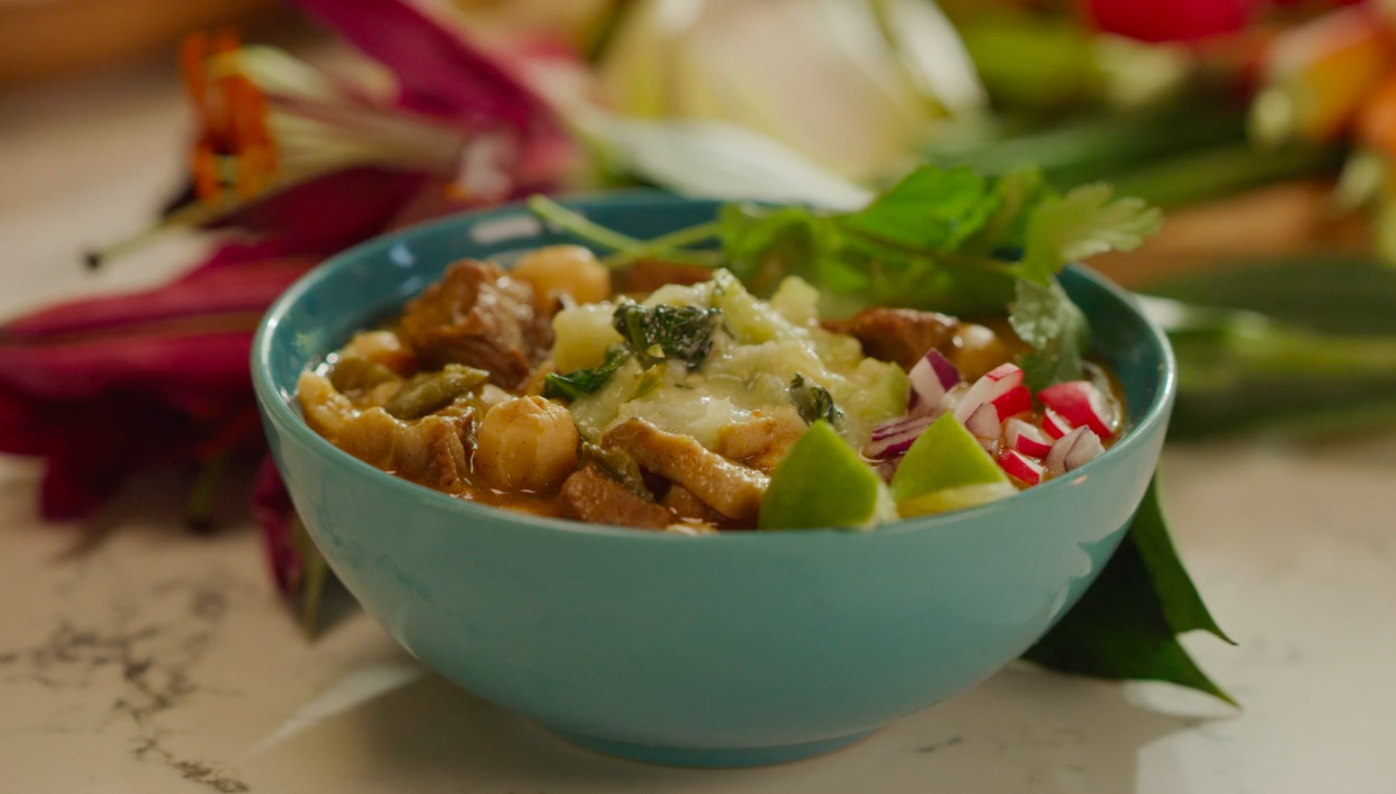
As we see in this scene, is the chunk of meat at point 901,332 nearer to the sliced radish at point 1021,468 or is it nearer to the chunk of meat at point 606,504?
the sliced radish at point 1021,468

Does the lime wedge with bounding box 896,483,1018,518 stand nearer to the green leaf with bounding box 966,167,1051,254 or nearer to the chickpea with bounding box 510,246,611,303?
the green leaf with bounding box 966,167,1051,254

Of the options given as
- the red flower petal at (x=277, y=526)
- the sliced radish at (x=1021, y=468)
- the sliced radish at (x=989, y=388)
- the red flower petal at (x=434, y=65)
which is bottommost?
the red flower petal at (x=277, y=526)

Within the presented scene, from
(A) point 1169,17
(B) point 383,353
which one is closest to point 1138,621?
(B) point 383,353

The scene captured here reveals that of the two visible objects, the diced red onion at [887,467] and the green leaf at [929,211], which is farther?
the green leaf at [929,211]

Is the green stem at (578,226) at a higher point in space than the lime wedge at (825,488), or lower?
lower

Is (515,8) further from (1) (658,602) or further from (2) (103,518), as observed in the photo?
(1) (658,602)

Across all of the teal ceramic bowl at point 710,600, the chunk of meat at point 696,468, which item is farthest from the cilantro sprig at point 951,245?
the chunk of meat at point 696,468

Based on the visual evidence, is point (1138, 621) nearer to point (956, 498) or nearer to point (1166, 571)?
point (1166, 571)

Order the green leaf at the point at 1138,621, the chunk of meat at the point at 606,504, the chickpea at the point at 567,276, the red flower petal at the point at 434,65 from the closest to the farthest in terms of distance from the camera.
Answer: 1. the chunk of meat at the point at 606,504
2. the green leaf at the point at 1138,621
3. the chickpea at the point at 567,276
4. the red flower petal at the point at 434,65
